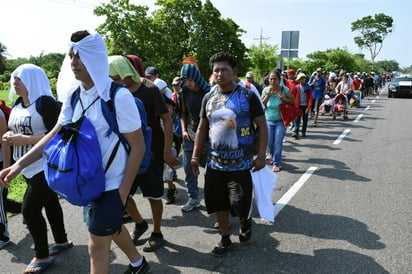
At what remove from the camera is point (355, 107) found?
17594mm

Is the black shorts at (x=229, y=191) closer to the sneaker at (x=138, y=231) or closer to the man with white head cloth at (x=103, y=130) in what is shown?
the sneaker at (x=138, y=231)

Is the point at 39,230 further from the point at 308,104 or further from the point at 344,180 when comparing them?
the point at 308,104

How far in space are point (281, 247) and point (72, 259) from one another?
6.91ft

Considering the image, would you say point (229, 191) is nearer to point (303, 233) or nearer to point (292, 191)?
point (303, 233)

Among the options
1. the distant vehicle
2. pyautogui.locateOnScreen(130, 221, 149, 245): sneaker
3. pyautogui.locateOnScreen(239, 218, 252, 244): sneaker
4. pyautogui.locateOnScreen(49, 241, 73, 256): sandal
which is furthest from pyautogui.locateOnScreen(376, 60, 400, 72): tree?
pyautogui.locateOnScreen(49, 241, 73, 256): sandal

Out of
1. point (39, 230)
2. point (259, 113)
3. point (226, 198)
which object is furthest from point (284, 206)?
point (39, 230)

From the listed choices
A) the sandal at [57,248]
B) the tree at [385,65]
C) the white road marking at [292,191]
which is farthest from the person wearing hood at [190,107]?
the tree at [385,65]

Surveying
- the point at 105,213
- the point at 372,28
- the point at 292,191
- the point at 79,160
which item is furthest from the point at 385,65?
the point at 79,160

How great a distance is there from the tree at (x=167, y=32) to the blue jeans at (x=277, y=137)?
25.0m

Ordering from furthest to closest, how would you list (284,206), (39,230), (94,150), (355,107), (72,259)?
(355,107), (284,206), (72,259), (39,230), (94,150)

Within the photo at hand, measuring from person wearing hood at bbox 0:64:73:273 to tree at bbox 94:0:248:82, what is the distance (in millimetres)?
27747

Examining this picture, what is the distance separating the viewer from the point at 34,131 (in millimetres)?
3105

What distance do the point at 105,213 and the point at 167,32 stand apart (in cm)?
3361

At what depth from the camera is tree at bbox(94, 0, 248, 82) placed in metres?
31.6
